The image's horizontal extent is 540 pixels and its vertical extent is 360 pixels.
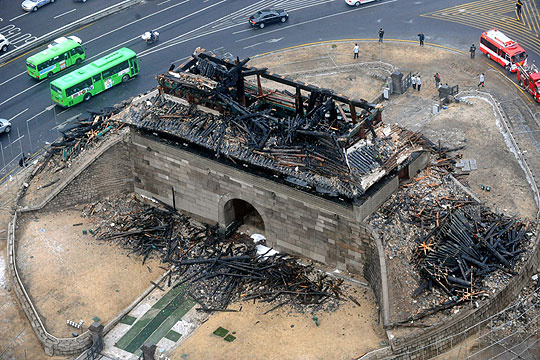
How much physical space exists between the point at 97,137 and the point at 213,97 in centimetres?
1712

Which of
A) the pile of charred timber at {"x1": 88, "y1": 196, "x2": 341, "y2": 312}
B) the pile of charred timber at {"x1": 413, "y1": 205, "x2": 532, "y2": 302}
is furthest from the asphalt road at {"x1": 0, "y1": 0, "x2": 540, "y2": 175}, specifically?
the pile of charred timber at {"x1": 413, "y1": 205, "x2": 532, "y2": 302}

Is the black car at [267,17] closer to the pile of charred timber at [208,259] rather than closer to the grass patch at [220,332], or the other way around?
the pile of charred timber at [208,259]

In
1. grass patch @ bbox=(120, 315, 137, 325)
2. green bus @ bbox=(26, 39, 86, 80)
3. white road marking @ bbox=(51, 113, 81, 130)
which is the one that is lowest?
grass patch @ bbox=(120, 315, 137, 325)

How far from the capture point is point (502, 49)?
111812 mm

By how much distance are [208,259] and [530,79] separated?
4303 centimetres

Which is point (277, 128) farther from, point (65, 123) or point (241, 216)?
point (65, 123)

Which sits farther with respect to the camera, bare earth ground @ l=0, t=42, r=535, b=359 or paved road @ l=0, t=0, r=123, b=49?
paved road @ l=0, t=0, r=123, b=49

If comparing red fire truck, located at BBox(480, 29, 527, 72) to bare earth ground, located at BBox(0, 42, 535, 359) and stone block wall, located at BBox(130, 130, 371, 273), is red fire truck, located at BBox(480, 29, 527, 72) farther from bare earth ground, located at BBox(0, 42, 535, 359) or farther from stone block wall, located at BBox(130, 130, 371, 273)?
stone block wall, located at BBox(130, 130, 371, 273)

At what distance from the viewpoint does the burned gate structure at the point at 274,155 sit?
7931 centimetres

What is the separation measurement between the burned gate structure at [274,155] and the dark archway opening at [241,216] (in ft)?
0.45

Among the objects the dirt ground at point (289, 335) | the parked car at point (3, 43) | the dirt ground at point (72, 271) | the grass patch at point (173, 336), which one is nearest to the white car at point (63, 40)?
the parked car at point (3, 43)

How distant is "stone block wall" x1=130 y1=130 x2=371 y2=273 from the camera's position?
3164 inches

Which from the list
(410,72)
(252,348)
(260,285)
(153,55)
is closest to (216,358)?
(252,348)

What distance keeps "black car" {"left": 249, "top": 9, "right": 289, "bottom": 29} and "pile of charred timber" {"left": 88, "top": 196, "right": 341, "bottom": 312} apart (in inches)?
1506
